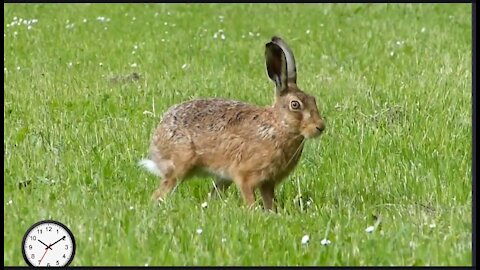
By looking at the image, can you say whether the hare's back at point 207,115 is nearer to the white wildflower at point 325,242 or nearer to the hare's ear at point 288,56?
the hare's ear at point 288,56

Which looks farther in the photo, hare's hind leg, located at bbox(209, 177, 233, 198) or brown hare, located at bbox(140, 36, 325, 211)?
hare's hind leg, located at bbox(209, 177, 233, 198)

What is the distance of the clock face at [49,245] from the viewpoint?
227 inches

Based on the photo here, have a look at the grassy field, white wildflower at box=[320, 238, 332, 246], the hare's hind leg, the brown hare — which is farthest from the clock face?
the hare's hind leg

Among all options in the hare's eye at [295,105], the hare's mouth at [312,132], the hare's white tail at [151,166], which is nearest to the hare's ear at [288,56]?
the hare's eye at [295,105]

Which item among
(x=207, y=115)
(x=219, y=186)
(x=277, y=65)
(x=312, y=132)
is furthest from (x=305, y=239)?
(x=207, y=115)

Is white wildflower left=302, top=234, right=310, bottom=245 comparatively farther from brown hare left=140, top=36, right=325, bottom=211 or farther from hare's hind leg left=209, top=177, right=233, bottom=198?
hare's hind leg left=209, top=177, right=233, bottom=198

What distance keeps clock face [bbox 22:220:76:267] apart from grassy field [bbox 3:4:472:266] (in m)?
0.06

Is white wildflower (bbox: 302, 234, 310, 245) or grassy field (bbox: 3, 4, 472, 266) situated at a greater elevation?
grassy field (bbox: 3, 4, 472, 266)

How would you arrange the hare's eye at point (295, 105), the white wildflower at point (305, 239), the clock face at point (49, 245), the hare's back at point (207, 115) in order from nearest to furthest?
1. the clock face at point (49, 245)
2. the white wildflower at point (305, 239)
3. the hare's eye at point (295, 105)
4. the hare's back at point (207, 115)

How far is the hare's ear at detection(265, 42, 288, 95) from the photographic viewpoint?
695 centimetres

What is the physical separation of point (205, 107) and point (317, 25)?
8729 mm

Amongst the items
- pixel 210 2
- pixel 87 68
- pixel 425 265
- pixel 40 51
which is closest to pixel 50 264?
pixel 425 265

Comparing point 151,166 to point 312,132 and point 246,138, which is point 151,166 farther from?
point 312,132

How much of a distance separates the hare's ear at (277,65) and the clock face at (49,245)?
186cm
